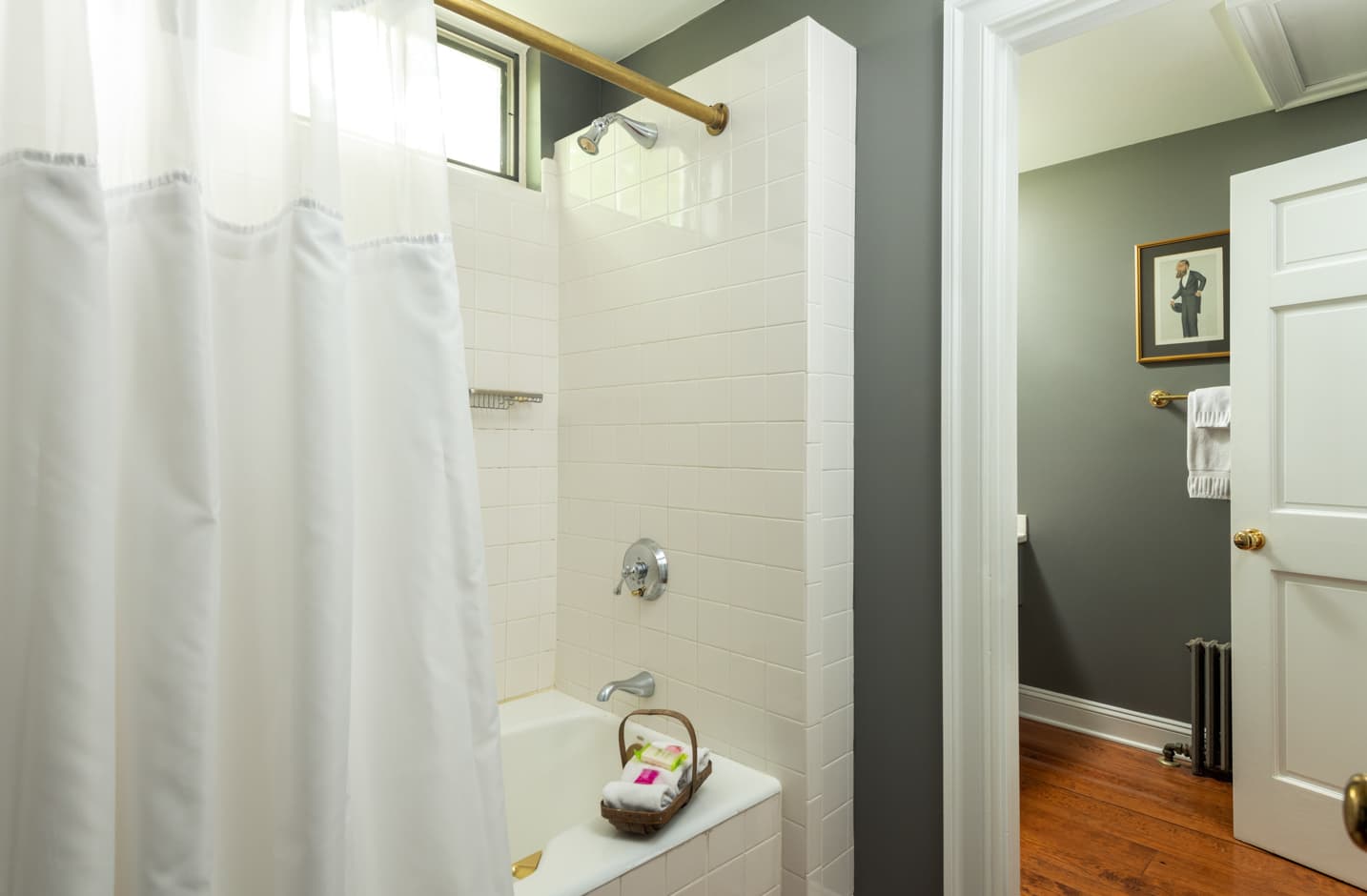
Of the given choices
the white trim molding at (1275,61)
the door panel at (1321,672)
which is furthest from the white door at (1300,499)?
the white trim molding at (1275,61)

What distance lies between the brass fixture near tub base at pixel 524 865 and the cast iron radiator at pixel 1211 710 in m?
2.43

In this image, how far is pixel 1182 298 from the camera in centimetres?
293

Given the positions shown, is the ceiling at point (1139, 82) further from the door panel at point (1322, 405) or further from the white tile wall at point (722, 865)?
the white tile wall at point (722, 865)

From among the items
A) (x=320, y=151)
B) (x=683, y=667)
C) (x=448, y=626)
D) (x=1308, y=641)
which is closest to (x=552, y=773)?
(x=683, y=667)

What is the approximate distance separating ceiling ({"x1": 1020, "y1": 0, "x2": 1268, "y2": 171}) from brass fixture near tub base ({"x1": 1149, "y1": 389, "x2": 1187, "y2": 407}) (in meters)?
1.02

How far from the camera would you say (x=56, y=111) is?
2.06 ft

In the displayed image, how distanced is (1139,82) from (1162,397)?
1191 millimetres

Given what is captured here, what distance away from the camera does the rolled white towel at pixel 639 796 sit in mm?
1432

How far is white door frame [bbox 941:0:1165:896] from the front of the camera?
149 cm

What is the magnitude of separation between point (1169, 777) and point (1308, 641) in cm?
93

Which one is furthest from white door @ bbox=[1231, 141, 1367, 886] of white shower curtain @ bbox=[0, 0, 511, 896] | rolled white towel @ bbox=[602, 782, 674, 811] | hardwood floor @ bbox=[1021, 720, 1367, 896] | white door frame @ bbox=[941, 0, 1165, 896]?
white shower curtain @ bbox=[0, 0, 511, 896]

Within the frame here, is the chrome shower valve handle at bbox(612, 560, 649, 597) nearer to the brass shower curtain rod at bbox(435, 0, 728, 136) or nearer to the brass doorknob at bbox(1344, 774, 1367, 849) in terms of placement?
the brass shower curtain rod at bbox(435, 0, 728, 136)

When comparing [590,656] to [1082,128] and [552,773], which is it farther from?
[1082,128]

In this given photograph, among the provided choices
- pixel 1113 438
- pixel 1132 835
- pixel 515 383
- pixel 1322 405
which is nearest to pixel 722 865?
pixel 515 383
